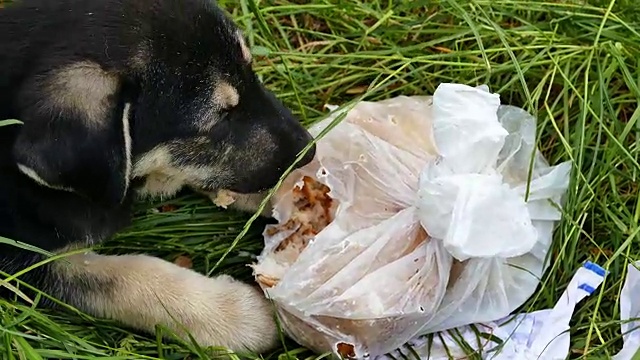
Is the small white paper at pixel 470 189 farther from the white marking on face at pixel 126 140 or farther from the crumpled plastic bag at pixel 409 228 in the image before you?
the white marking on face at pixel 126 140

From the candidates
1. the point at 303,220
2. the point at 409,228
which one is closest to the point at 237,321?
the point at 303,220

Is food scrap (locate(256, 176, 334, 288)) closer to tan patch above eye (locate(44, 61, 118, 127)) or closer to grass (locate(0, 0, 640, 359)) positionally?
grass (locate(0, 0, 640, 359))

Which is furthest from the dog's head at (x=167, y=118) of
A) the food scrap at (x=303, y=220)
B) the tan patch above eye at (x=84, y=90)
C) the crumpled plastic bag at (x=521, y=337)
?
the crumpled plastic bag at (x=521, y=337)

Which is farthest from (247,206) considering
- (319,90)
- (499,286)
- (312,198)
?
(499,286)

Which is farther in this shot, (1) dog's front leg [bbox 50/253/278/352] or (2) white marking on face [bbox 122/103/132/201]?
(1) dog's front leg [bbox 50/253/278/352]

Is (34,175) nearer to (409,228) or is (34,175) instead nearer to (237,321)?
(237,321)

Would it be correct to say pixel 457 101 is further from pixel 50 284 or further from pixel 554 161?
pixel 50 284

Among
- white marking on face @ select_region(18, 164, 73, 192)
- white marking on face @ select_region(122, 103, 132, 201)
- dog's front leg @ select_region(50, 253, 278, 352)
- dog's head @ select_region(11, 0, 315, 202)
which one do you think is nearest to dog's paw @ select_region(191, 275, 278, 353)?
dog's front leg @ select_region(50, 253, 278, 352)
